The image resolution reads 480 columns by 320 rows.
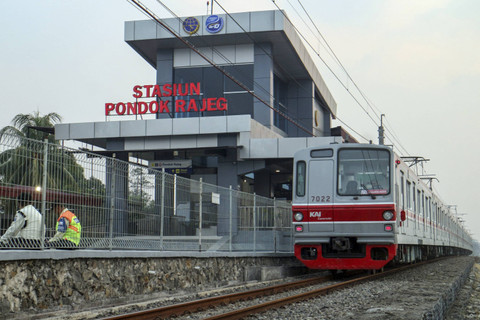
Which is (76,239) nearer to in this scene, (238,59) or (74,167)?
(74,167)

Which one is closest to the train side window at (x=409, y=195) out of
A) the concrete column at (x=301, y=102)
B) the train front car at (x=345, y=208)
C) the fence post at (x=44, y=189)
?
the train front car at (x=345, y=208)

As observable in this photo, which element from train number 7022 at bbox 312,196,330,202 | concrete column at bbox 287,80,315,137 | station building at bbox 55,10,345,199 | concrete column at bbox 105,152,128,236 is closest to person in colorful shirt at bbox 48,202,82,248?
concrete column at bbox 105,152,128,236

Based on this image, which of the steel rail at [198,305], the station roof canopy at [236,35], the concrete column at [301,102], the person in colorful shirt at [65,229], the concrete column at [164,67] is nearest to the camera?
the steel rail at [198,305]

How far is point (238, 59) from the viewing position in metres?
35.3

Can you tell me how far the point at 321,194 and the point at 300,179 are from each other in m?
0.80

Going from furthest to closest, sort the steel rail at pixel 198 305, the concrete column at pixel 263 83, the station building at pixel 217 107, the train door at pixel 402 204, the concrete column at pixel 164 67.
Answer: the concrete column at pixel 164 67
the concrete column at pixel 263 83
the station building at pixel 217 107
the train door at pixel 402 204
the steel rail at pixel 198 305

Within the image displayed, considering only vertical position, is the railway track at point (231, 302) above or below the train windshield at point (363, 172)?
below

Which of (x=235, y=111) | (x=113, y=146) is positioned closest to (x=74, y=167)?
(x=113, y=146)

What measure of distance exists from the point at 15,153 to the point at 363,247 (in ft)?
29.9

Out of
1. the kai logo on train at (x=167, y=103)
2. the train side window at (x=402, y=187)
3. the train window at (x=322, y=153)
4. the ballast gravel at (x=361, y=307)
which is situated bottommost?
the ballast gravel at (x=361, y=307)

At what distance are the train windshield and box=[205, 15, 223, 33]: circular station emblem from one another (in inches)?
774

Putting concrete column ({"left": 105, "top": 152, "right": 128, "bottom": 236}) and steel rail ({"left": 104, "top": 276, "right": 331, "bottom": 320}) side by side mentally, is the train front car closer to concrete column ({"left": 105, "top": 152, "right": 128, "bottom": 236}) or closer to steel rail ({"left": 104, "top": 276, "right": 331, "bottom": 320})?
steel rail ({"left": 104, "top": 276, "right": 331, "bottom": 320})

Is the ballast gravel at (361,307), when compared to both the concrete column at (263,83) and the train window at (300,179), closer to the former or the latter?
the train window at (300,179)

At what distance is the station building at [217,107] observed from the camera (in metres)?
29.7
